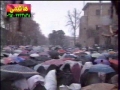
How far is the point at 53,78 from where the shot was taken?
18.8ft

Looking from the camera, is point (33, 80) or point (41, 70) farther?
point (41, 70)

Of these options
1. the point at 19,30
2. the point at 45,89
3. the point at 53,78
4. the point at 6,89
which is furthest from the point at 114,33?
the point at 53,78

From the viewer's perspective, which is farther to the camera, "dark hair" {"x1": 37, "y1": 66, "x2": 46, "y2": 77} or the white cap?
"dark hair" {"x1": 37, "y1": 66, "x2": 46, "y2": 77}

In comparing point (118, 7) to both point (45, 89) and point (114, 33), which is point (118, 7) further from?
point (45, 89)

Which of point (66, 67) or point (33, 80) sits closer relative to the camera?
point (33, 80)

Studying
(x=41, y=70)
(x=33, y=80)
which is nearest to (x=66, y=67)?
(x=41, y=70)

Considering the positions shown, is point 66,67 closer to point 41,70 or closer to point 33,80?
point 41,70

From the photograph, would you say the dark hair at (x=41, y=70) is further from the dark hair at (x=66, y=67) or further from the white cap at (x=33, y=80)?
the white cap at (x=33, y=80)

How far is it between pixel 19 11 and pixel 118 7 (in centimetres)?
65

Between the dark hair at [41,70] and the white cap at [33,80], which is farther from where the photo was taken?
the dark hair at [41,70]

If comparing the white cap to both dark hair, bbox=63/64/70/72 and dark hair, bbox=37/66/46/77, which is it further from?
dark hair, bbox=63/64/70/72

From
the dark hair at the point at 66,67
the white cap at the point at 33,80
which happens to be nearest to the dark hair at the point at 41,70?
the dark hair at the point at 66,67

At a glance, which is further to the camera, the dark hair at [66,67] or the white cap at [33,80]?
the dark hair at [66,67]

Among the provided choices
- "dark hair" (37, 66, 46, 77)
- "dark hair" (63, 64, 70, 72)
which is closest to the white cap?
"dark hair" (37, 66, 46, 77)
